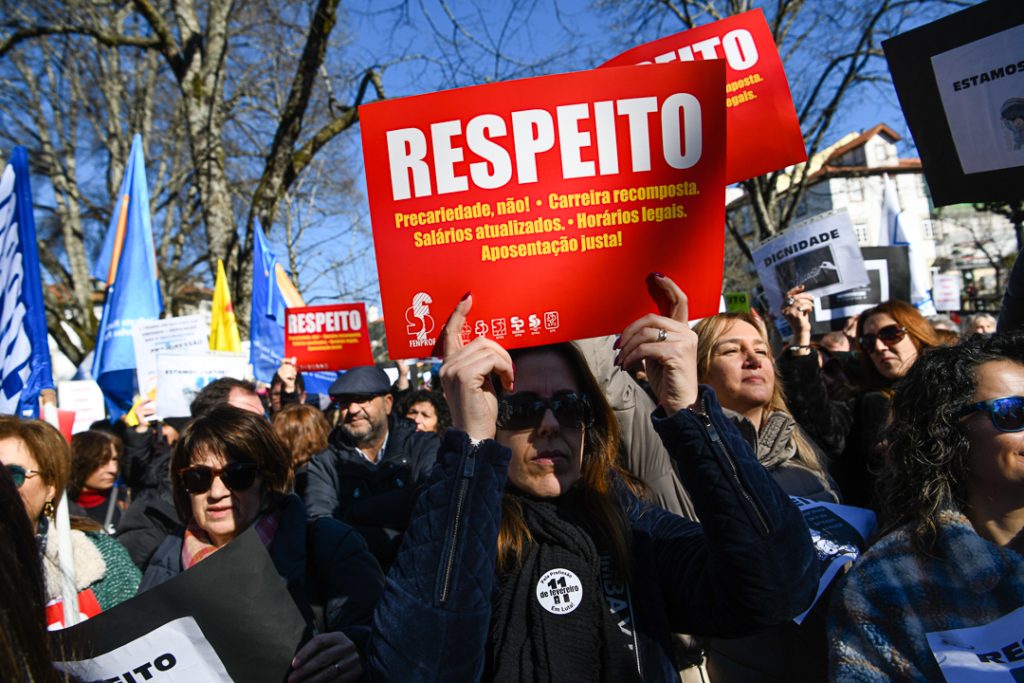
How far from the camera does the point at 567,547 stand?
73.0 inches

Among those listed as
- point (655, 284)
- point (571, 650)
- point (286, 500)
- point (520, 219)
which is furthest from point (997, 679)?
point (286, 500)

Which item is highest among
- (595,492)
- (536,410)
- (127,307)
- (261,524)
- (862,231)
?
(862,231)

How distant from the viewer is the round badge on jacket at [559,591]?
1780 mm

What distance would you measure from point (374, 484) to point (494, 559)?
10.8ft

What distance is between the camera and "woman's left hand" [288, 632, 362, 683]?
1.90 m

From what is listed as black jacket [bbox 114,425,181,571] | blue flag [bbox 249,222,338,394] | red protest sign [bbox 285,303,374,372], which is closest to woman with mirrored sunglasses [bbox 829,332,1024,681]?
black jacket [bbox 114,425,181,571]

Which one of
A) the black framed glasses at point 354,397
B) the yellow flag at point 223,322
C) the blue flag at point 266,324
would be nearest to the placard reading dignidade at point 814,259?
the black framed glasses at point 354,397

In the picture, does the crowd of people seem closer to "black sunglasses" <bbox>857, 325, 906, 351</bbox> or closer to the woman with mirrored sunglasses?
the woman with mirrored sunglasses

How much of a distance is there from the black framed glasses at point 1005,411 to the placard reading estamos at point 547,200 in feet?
2.47

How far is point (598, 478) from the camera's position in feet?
6.74

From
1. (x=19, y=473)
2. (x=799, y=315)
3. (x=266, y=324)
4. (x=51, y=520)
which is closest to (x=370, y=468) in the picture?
(x=51, y=520)

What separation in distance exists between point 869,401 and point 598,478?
2.46 metres

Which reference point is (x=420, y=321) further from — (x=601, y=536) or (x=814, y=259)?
(x=814, y=259)

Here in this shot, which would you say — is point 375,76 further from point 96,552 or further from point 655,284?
point 655,284
